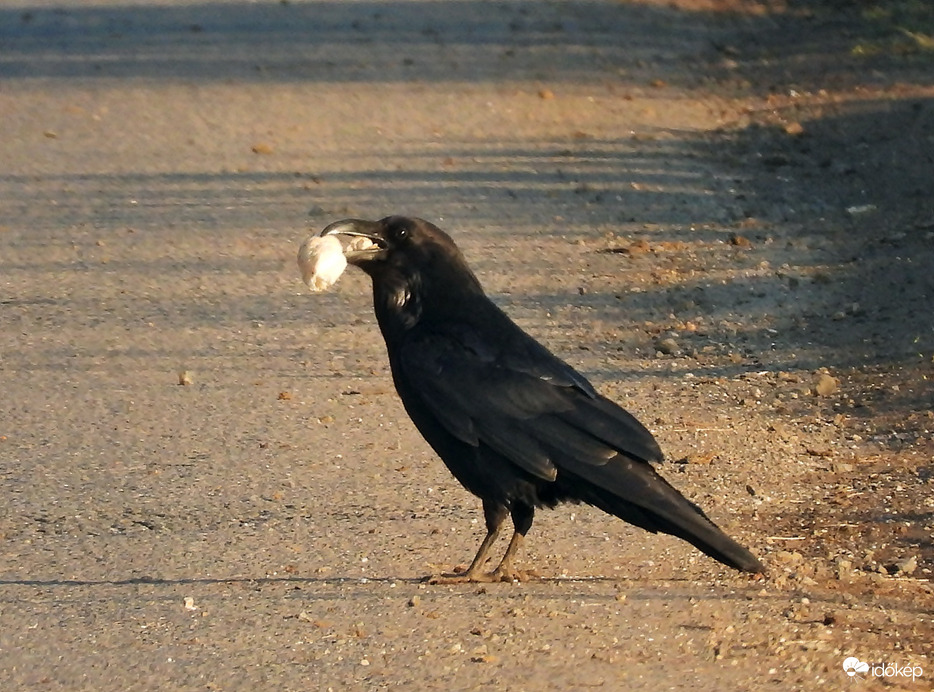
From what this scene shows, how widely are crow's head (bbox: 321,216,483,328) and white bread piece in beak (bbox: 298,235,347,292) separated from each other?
0.03 meters

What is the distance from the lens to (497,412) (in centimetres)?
541

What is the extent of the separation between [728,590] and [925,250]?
4683mm

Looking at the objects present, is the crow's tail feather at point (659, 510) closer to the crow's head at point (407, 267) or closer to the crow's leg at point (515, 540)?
the crow's leg at point (515, 540)

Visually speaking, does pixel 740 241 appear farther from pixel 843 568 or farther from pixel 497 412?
pixel 497 412

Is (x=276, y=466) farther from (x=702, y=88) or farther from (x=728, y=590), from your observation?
(x=702, y=88)

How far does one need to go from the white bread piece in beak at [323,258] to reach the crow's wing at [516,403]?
0.36m

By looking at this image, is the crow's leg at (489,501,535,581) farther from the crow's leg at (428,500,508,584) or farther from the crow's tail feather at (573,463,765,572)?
the crow's tail feather at (573,463,765,572)

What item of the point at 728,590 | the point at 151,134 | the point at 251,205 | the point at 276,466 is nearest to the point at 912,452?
the point at 728,590

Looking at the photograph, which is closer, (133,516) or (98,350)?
(133,516)

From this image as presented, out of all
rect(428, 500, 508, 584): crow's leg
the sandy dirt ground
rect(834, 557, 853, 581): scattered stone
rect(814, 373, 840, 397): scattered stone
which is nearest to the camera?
the sandy dirt ground

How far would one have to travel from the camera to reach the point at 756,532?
6.04m

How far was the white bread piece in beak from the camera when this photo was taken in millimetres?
5695

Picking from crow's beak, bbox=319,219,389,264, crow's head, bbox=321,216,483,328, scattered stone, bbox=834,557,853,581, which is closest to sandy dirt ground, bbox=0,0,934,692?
scattered stone, bbox=834,557,853,581

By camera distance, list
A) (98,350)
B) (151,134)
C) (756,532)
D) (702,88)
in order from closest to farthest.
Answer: (756,532) < (98,350) < (151,134) < (702,88)
